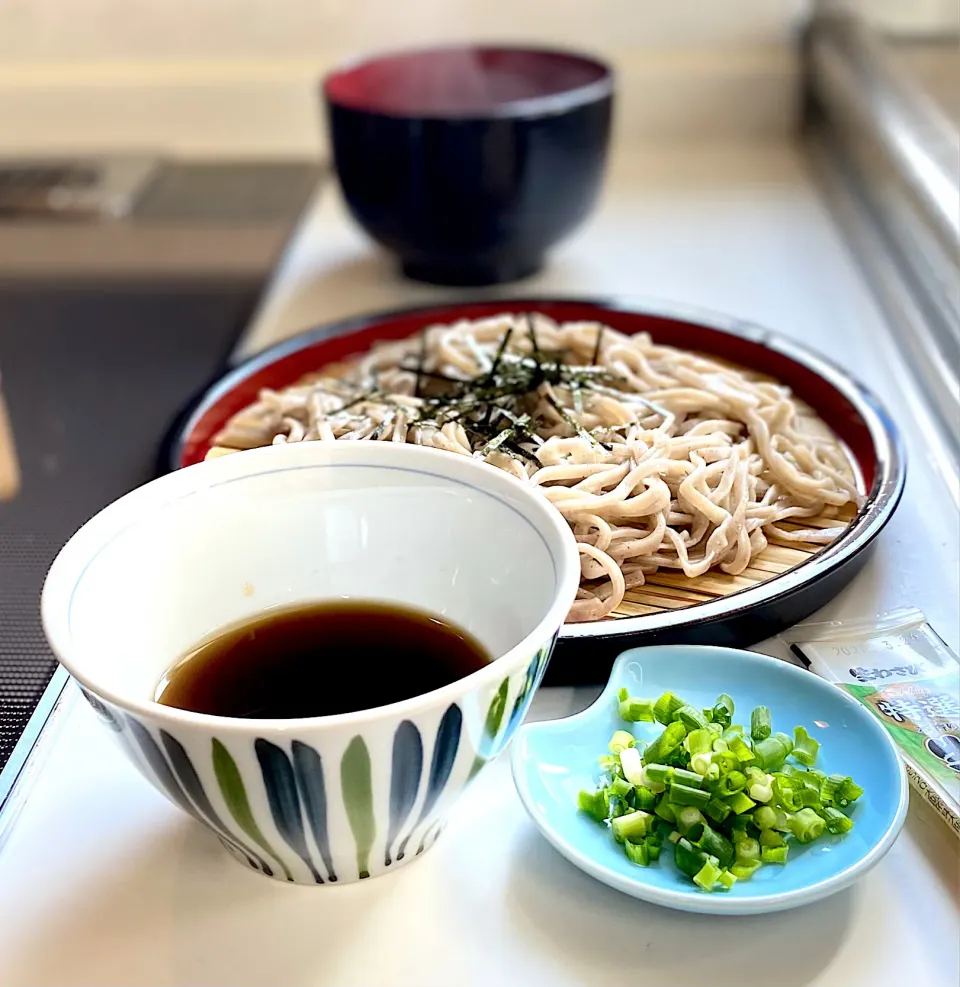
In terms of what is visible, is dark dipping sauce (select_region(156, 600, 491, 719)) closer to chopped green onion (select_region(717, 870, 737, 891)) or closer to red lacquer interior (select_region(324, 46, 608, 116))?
chopped green onion (select_region(717, 870, 737, 891))

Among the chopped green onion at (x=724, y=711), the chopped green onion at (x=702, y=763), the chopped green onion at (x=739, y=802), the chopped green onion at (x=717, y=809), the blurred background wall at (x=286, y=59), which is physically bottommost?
the blurred background wall at (x=286, y=59)

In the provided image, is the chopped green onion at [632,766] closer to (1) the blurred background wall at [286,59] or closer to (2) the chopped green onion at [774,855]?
(2) the chopped green onion at [774,855]

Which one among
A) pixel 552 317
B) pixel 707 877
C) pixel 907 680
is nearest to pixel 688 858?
pixel 707 877

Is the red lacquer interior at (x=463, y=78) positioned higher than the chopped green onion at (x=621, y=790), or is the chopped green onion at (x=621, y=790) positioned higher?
the red lacquer interior at (x=463, y=78)

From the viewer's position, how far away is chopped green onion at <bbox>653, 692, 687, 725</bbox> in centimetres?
70

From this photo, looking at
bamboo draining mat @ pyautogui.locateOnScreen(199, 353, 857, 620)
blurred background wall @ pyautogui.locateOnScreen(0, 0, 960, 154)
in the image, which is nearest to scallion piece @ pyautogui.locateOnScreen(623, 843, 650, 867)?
bamboo draining mat @ pyautogui.locateOnScreen(199, 353, 857, 620)

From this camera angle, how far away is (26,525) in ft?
3.30

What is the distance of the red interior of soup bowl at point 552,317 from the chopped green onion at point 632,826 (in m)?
0.46

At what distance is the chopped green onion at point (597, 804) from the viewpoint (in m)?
0.66

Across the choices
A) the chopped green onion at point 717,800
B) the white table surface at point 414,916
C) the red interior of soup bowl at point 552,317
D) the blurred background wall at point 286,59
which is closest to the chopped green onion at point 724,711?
the chopped green onion at point 717,800

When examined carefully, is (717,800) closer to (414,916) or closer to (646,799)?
(646,799)

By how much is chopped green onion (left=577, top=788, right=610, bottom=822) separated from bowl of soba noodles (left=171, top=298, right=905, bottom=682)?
122 mm

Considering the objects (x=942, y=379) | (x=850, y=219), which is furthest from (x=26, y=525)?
(x=850, y=219)

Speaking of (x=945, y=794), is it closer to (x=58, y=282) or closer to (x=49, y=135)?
(x=58, y=282)
